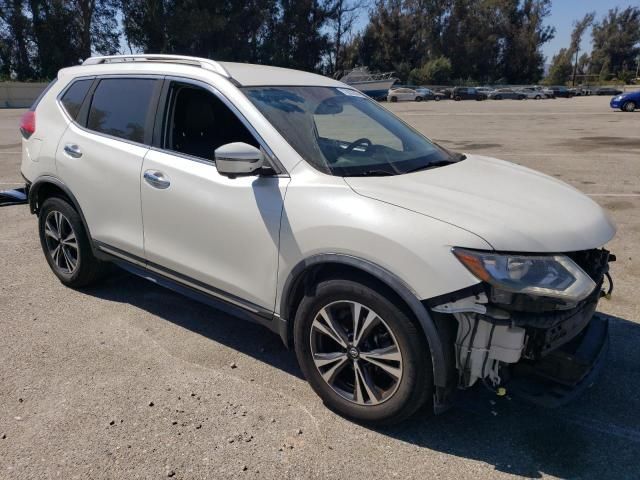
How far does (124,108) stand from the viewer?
4.04 m

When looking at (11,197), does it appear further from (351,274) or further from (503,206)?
(503,206)

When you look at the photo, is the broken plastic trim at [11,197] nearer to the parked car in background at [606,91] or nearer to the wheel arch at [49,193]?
the wheel arch at [49,193]

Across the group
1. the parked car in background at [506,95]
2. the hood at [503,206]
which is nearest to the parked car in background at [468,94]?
the parked car in background at [506,95]

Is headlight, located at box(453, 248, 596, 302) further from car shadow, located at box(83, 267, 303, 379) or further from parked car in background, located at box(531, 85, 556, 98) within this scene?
parked car in background, located at box(531, 85, 556, 98)

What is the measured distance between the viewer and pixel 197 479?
8.45ft

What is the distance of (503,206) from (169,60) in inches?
99.8

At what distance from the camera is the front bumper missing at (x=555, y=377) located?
2.69 meters

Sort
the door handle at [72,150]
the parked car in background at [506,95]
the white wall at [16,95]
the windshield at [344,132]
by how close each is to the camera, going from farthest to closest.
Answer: the parked car in background at [506,95] → the white wall at [16,95] → the door handle at [72,150] → the windshield at [344,132]

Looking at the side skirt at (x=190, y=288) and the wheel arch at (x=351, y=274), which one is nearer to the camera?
the wheel arch at (x=351, y=274)

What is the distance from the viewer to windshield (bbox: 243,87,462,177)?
3.20 meters

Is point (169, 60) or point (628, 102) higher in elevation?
point (169, 60)

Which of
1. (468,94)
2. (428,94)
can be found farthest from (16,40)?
(468,94)

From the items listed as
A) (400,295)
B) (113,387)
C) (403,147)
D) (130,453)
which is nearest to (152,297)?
(113,387)

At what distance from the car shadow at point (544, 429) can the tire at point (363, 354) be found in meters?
0.20
